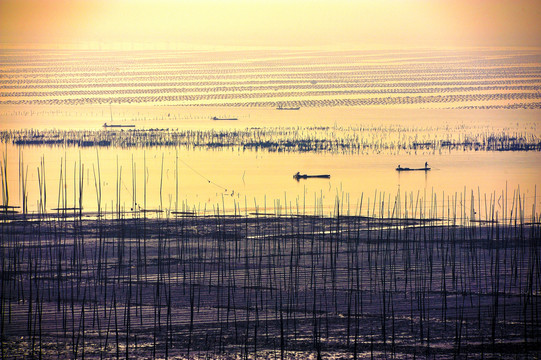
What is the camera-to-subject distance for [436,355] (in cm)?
765

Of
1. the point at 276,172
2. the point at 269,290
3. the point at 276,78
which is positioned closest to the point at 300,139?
the point at 276,172

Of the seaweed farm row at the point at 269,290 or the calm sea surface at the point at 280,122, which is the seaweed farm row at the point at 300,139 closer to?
the calm sea surface at the point at 280,122

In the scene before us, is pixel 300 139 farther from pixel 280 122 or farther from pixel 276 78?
pixel 276 78

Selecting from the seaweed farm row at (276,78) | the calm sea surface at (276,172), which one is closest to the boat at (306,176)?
the calm sea surface at (276,172)

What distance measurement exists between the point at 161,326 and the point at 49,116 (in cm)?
2148

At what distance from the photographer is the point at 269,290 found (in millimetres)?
9328

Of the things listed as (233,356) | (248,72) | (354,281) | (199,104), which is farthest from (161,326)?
(248,72)

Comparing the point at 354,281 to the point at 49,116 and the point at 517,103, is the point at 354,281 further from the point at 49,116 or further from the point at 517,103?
the point at 517,103

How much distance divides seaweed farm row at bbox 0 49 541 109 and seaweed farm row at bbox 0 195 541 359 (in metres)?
19.5

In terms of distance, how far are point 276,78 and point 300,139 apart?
623 inches

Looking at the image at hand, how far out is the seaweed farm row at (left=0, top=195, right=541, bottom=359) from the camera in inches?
310

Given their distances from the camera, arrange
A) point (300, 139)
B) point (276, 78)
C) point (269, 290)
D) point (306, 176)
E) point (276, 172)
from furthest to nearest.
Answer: point (276, 78), point (300, 139), point (276, 172), point (306, 176), point (269, 290)

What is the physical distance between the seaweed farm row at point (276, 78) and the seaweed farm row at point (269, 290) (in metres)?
19.5

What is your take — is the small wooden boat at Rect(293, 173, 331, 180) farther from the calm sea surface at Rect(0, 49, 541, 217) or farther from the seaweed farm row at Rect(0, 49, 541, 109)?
the seaweed farm row at Rect(0, 49, 541, 109)
